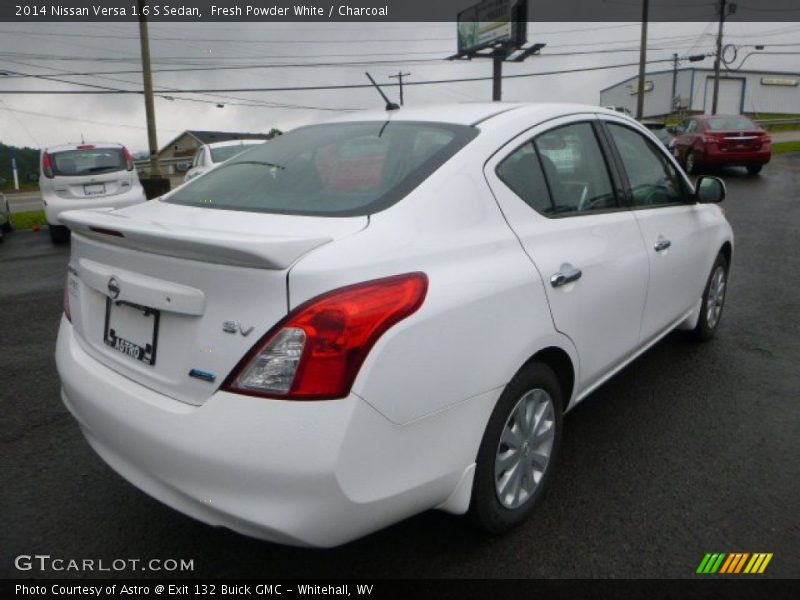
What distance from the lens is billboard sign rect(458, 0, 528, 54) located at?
37062mm

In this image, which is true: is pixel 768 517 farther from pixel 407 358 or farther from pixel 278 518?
pixel 278 518

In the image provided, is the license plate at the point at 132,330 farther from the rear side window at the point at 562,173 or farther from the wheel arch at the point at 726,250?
the wheel arch at the point at 726,250

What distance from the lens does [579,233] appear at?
278 cm

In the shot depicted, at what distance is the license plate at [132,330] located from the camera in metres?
2.13

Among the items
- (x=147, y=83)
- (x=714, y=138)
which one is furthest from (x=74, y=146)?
(x=714, y=138)

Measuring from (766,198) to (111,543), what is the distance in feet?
45.2

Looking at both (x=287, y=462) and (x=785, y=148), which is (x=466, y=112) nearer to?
(x=287, y=462)

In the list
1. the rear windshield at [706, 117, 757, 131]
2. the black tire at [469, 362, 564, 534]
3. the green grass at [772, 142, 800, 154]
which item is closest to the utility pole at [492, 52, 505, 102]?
the green grass at [772, 142, 800, 154]

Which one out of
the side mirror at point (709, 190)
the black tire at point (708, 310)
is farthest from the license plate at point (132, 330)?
the black tire at point (708, 310)

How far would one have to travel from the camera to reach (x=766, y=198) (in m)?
13.1

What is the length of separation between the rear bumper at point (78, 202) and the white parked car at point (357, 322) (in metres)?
8.90

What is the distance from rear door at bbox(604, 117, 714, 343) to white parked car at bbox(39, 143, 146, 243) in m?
9.46

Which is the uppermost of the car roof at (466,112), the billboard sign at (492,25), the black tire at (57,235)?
the billboard sign at (492,25)

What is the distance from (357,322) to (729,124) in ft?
59.3
